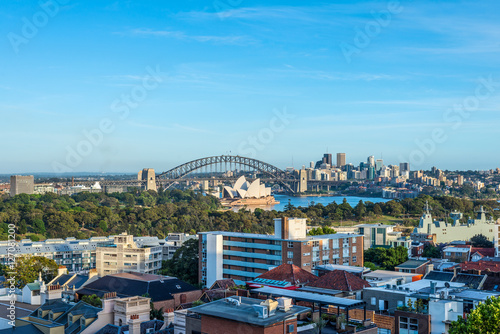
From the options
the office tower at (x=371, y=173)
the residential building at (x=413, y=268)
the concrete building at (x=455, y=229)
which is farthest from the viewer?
the office tower at (x=371, y=173)

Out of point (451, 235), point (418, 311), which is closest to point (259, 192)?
point (451, 235)

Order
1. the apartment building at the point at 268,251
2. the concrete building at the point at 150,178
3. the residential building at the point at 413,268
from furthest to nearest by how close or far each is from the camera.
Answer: the concrete building at the point at 150,178 < the apartment building at the point at 268,251 < the residential building at the point at 413,268

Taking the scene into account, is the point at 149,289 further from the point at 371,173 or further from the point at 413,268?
the point at 371,173

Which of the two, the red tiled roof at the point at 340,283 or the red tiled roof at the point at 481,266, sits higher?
the red tiled roof at the point at 340,283

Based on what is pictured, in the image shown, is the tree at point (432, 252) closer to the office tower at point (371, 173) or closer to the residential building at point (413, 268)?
the residential building at point (413, 268)

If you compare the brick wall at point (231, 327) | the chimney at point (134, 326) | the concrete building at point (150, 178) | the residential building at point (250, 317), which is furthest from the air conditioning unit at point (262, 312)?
the concrete building at point (150, 178)

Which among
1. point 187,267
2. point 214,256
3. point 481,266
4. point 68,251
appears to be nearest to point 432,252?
point 481,266

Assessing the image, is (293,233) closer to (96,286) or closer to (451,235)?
(96,286)

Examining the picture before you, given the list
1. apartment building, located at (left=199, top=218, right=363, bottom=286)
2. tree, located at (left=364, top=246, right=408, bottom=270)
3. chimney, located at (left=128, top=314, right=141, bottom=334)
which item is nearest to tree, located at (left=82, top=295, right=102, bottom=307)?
chimney, located at (left=128, top=314, right=141, bottom=334)

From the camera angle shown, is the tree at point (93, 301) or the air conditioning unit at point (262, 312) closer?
the air conditioning unit at point (262, 312)
